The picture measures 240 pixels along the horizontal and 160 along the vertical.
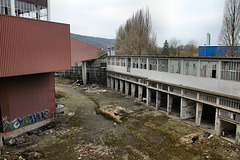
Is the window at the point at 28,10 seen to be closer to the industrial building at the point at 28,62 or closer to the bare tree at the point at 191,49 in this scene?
the industrial building at the point at 28,62

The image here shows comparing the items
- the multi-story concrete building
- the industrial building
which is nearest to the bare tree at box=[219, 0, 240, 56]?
the multi-story concrete building

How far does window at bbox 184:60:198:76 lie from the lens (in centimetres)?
1656

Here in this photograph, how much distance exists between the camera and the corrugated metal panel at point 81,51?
98.0 ft

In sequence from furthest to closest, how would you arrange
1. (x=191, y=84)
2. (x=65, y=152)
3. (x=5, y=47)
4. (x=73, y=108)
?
(x=73, y=108)
(x=191, y=84)
(x=65, y=152)
(x=5, y=47)

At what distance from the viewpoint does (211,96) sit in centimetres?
1470

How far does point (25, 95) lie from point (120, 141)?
362 inches

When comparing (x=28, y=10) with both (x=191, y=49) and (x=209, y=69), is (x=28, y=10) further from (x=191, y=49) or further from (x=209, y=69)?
(x=191, y=49)

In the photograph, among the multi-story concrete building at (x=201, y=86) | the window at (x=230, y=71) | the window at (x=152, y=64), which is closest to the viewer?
the window at (x=230, y=71)

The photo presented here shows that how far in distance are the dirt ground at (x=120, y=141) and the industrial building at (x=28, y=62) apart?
5.26 ft

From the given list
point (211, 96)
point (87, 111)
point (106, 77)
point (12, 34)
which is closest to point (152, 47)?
point (106, 77)

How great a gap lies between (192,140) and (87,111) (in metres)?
12.7

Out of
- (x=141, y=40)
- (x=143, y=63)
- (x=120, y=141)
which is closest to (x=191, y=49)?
(x=141, y=40)

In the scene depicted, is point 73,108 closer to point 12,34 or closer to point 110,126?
point 110,126

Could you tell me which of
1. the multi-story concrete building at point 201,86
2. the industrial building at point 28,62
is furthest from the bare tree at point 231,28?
the industrial building at point 28,62
